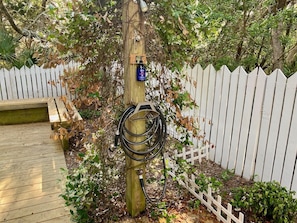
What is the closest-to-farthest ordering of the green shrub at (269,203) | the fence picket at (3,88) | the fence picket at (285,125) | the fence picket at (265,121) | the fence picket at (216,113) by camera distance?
the green shrub at (269,203) < the fence picket at (285,125) < the fence picket at (265,121) < the fence picket at (216,113) < the fence picket at (3,88)

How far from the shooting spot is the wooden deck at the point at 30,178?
2238 millimetres

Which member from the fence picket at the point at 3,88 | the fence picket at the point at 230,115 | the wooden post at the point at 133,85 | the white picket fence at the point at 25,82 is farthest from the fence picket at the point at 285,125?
the fence picket at the point at 3,88

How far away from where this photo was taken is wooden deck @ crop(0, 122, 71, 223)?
2.24 metres

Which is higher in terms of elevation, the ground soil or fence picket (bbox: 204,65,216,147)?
fence picket (bbox: 204,65,216,147)

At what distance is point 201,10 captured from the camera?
181 centimetres

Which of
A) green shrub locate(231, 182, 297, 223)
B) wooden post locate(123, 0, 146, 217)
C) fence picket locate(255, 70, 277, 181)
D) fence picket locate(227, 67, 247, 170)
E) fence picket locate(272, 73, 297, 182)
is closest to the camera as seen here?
wooden post locate(123, 0, 146, 217)

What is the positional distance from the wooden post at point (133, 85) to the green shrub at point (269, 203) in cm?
92

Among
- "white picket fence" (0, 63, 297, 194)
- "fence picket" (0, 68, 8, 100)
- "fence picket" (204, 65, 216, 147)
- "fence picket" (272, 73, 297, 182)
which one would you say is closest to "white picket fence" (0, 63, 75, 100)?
"fence picket" (0, 68, 8, 100)

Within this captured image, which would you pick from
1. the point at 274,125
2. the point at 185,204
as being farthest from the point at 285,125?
the point at 185,204

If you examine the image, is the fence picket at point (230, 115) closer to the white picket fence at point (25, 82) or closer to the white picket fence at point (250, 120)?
the white picket fence at point (250, 120)

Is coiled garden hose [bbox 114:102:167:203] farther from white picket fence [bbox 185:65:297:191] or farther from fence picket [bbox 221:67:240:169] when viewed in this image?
fence picket [bbox 221:67:240:169]

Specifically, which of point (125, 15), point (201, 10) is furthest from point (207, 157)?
point (125, 15)

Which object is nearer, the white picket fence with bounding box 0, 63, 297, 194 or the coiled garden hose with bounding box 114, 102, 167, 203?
the coiled garden hose with bounding box 114, 102, 167, 203

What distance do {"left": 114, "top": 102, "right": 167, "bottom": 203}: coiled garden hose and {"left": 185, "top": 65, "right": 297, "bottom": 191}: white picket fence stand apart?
0.50m
